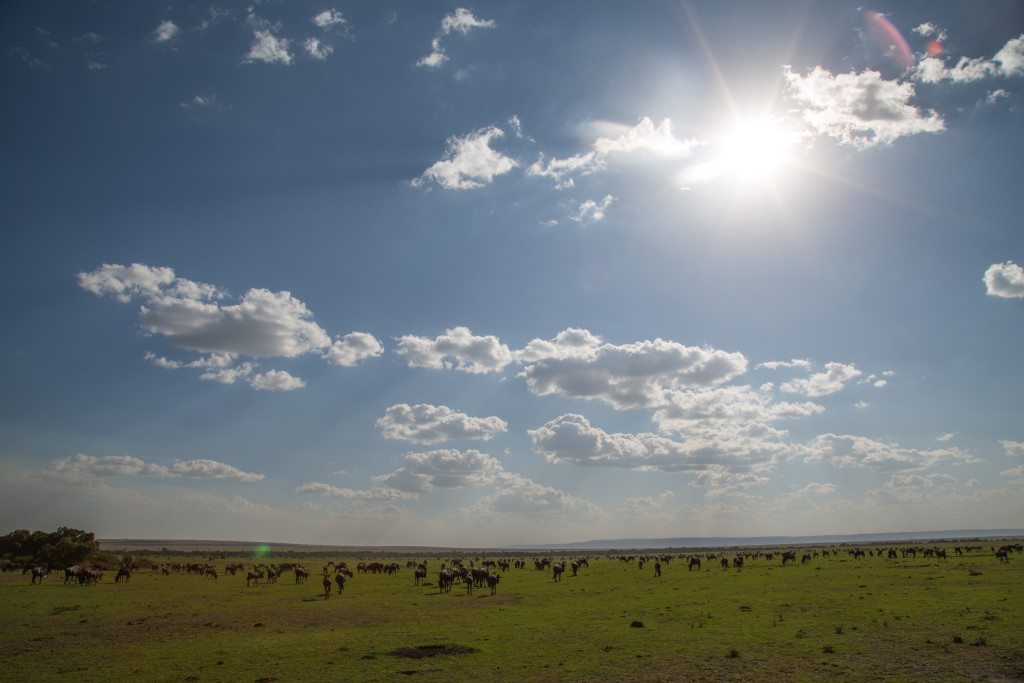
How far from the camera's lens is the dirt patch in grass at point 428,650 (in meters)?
21.7

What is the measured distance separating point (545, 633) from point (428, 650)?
5.84 metres

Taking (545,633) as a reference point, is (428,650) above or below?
above

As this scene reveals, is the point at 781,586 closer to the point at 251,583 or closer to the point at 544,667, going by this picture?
the point at 544,667

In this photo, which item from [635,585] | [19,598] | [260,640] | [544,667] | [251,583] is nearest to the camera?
[544,667]

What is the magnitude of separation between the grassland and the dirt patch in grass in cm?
51

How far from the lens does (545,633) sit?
25.8m

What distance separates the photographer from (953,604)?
98.2ft

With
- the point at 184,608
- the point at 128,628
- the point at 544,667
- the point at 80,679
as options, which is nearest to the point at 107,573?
the point at 184,608

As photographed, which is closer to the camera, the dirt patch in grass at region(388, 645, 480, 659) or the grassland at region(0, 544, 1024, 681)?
the grassland at region(0, 544, 1024, 681)

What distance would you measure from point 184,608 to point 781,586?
39.8m

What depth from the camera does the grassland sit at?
1898 cm

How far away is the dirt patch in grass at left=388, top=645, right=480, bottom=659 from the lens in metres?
21.7

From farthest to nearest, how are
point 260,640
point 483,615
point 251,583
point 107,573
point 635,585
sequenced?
point 107,573
point 251,583
point 635,585
point 483,615
point 260,640

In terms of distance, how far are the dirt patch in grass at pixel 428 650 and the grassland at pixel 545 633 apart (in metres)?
0.51
